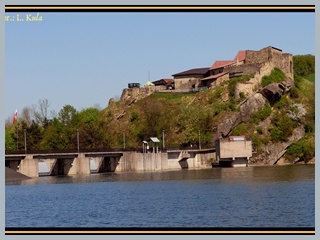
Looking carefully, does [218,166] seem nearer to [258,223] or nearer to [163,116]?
[163,116]

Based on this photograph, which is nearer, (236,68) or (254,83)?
(254,83)

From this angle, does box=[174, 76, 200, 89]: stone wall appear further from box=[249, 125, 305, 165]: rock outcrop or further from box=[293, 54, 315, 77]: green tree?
box=[249, 125, 305, 165]: rock outcrop

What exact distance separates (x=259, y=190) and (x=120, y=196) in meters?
10.6

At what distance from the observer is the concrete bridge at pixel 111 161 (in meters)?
99.2

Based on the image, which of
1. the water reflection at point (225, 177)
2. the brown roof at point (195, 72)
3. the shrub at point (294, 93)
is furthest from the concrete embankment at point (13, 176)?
the brown roof at point (195, 72)

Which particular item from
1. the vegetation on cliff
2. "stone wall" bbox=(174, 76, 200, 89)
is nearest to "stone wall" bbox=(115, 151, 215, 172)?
the vegetation on cliff

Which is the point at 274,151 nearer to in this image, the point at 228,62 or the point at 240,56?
the point at 240,56

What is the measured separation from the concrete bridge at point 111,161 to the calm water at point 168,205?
26.5 meters

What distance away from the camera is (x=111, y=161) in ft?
363

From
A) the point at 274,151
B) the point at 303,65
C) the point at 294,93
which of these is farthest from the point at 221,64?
the point at 274,151

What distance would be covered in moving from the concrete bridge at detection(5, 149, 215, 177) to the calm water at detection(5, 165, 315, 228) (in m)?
26.5

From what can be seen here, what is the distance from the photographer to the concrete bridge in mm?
99188

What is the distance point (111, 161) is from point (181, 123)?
15.8m

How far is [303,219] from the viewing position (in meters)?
36.8
